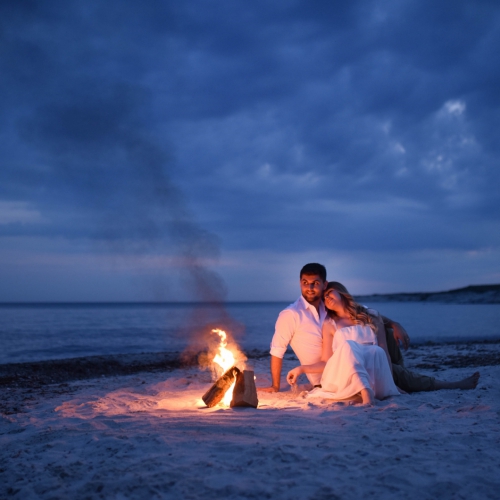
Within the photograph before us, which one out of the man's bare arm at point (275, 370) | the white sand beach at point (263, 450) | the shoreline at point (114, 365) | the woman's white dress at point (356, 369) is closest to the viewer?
the white sand beach at point (263, 450)

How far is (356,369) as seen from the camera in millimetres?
5113

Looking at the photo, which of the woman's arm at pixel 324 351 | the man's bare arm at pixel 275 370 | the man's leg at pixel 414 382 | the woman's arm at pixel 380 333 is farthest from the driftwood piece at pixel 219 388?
the man's leg at pixel 414 382

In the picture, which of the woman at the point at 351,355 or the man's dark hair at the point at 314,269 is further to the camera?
the man's dark hair at the point at 314,269

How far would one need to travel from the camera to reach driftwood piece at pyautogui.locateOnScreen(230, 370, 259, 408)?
5191 mm

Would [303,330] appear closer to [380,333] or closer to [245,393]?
[380,333]

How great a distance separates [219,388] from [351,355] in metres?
1.70

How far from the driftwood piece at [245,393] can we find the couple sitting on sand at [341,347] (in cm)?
59

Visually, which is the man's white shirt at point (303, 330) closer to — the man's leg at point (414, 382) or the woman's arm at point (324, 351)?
the woman's arm at point (324, 351)

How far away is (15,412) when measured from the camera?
18.2 ft

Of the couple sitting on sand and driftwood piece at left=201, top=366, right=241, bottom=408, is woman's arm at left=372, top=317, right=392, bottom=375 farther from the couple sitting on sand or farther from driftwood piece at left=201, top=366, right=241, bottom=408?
driftwood piece at left=201, top=366, right=241, bottom=408

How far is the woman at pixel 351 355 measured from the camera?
16.9ft

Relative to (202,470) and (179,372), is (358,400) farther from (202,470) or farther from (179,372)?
(179,372)

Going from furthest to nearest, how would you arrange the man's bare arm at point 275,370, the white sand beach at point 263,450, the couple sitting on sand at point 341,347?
the man's bare arm at point 275,370 → the couple sitting on sand at point 341,347 → the white sand beach at point 263,450

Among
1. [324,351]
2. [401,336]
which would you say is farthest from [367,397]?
[401,336]
